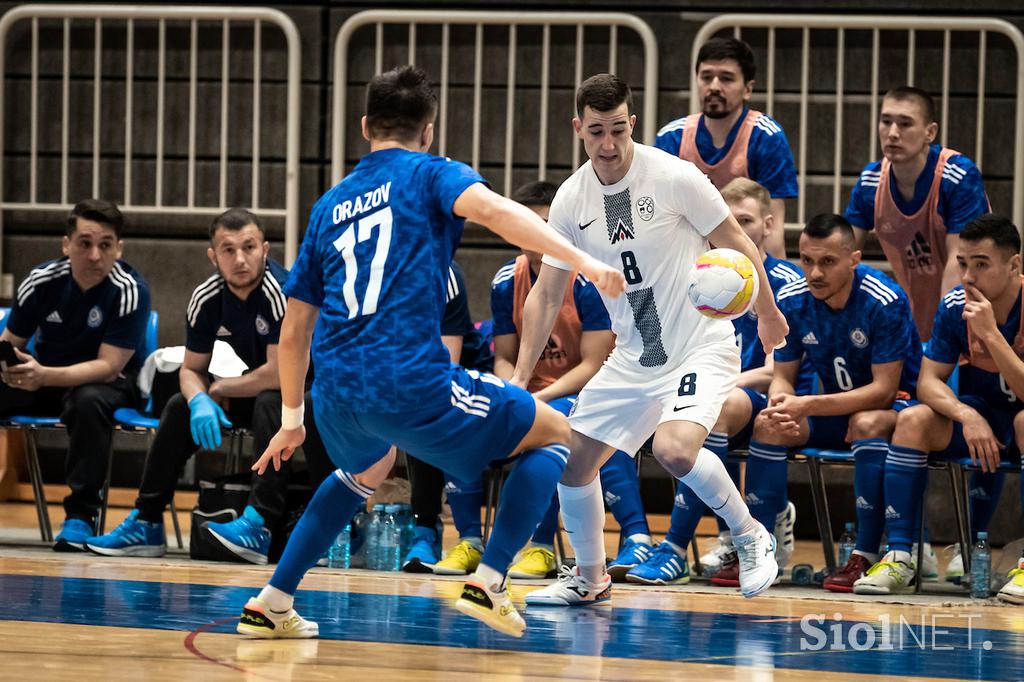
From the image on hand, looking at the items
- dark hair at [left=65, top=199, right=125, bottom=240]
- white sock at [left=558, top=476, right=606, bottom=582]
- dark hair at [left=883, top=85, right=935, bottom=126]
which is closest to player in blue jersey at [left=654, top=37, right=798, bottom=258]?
dark hair at [left=883, top=85, right=935, bottom=126]

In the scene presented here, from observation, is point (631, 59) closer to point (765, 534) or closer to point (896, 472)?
point (896, 472)

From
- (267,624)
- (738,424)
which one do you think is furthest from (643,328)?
(267,624)

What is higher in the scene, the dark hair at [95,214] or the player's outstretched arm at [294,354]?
the dark hair at [95,214]

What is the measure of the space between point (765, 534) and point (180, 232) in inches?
201

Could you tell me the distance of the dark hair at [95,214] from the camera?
699 centimetres

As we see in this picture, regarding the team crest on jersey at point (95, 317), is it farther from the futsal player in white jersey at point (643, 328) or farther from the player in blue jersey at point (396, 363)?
the player in blue jersey at point (396, 363)

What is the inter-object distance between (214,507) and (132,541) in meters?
0.41

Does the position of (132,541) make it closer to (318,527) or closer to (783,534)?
(318,527)

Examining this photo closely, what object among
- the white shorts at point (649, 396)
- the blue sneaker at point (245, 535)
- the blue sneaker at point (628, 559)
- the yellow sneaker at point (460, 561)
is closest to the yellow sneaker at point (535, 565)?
the yellow sneaker at point (460, 561)

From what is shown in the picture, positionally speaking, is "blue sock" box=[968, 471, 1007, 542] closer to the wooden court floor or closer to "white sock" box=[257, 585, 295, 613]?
the wooden court floor

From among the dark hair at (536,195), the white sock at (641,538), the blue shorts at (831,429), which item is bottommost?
the white sock at (641,538)

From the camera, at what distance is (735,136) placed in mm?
6953

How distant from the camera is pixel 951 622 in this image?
16.6 ft

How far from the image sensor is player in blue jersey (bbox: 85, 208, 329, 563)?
6371 millimetres
